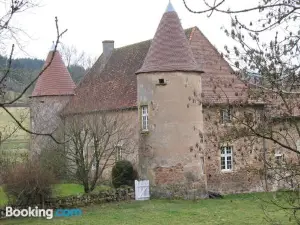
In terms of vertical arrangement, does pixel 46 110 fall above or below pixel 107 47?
below

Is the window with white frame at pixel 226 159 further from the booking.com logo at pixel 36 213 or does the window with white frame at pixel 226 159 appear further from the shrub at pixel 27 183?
the shrub at pixel 27 183

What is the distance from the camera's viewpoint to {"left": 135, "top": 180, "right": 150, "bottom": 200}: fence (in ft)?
74.9

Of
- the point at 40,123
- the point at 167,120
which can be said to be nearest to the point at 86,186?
the point at 167,120

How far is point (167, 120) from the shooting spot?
23250mm

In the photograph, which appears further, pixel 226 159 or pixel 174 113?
pixel 226 159

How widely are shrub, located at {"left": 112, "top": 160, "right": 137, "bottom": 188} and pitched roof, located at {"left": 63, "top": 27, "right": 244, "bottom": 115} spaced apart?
316cm

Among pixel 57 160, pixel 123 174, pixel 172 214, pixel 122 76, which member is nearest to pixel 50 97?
pixel 122 76

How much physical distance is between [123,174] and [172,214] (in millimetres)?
6733

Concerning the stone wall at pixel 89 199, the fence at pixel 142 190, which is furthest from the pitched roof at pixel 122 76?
the stone wall at pixel 89 199

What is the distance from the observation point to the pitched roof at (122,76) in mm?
26734

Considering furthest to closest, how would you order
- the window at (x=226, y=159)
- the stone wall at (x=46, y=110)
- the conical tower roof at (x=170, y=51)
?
the stone wall at (x=46, y=110) → the window at (x=226, y=159) → the conical tower roof at (x=170, y=51)

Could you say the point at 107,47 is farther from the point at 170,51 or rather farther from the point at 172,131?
the point at 172,131

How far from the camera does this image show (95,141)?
23250 mm

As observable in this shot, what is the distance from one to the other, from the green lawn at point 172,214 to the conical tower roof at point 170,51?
616 cm
